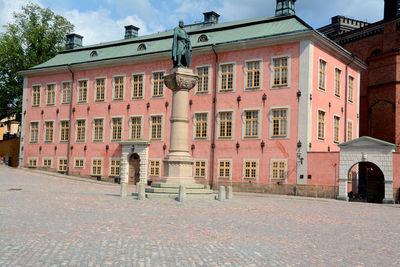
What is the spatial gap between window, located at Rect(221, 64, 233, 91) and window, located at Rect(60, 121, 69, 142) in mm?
15912

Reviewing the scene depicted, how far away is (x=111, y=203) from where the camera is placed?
687 inches

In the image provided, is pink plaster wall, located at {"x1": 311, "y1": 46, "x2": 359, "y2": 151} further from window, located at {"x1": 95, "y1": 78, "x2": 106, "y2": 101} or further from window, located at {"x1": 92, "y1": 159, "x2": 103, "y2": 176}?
window, located at {"x1": 95, "y1": 78, "x2": 106, "y2": 101}

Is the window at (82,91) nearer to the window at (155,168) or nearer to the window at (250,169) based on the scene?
the window at (155,168)

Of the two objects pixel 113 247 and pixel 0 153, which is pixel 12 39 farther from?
pixel 113 247

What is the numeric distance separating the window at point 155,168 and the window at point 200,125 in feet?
13.6

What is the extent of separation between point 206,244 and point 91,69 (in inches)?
1316

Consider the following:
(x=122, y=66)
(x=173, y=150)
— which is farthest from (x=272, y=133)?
(x=122, y=66)

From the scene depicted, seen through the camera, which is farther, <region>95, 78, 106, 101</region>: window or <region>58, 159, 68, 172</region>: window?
<region>58, 159, 68, 172</region>: window

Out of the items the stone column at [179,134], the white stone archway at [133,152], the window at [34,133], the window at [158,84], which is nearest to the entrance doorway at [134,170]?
the white stone archway at [133,152]

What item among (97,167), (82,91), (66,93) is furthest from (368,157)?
(66,93)

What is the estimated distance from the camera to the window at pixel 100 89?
39.6m

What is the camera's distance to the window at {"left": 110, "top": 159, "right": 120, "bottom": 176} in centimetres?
3772

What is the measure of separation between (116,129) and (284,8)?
55.5 ft

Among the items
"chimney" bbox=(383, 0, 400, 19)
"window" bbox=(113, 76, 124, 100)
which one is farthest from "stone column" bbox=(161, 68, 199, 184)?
"chimney" bbox=(383, 0, 400, 19)
